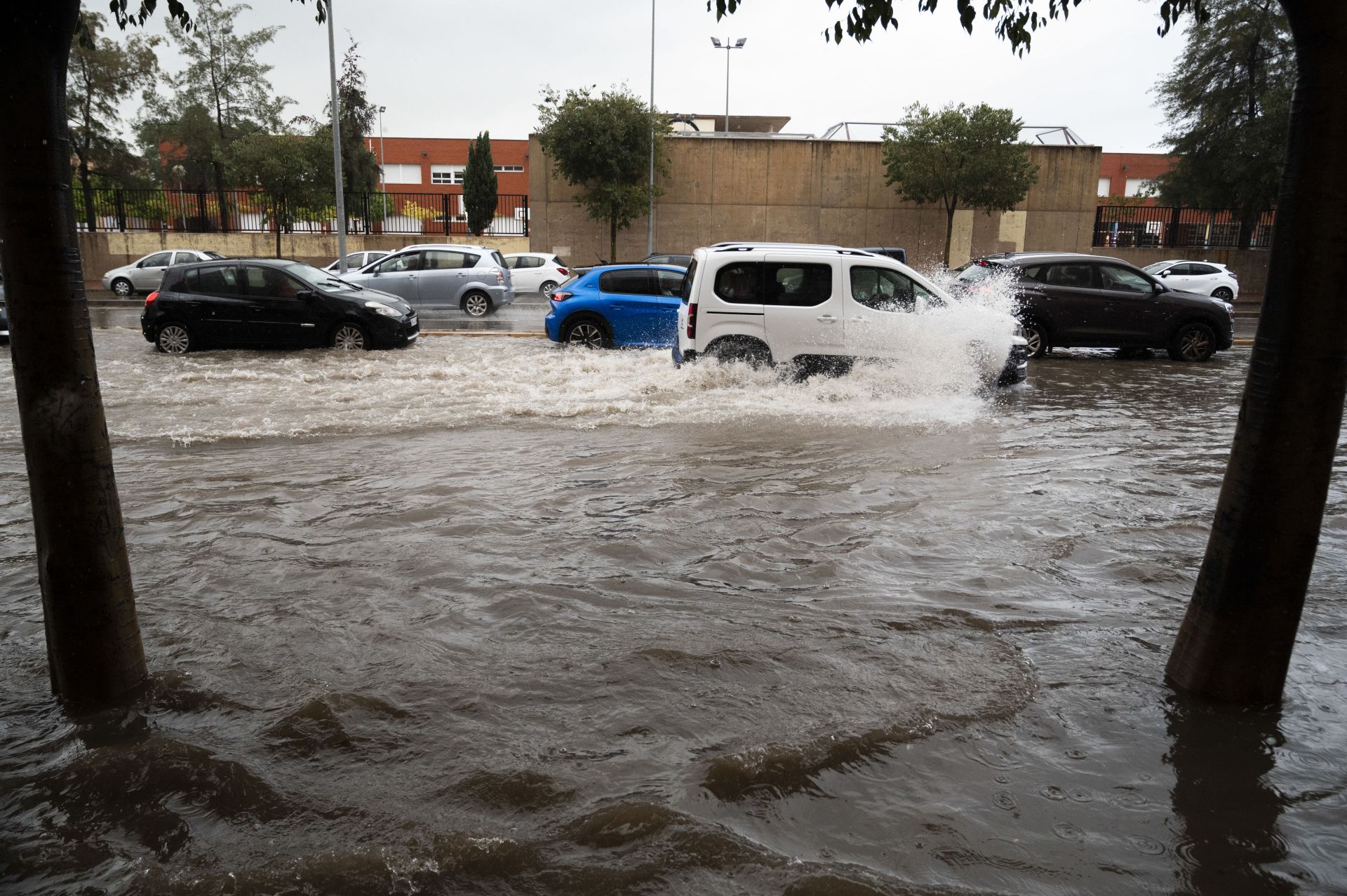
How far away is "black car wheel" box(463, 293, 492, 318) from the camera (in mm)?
21953

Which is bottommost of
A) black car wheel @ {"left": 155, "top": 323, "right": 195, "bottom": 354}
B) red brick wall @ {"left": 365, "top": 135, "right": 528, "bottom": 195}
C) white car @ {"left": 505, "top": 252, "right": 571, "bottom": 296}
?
black car wheel @ {"left": 155, "top": 323, "right": 195, "bottom": 354}

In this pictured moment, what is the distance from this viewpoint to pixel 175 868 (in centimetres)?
295

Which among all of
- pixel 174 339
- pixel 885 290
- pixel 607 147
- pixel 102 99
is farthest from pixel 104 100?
pixel 885 290

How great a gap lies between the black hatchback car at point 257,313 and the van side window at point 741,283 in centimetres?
650

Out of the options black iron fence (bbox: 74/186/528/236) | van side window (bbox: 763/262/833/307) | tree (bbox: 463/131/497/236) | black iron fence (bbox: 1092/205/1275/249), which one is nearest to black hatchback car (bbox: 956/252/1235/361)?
van side window (bbox: 763/262/833/307)

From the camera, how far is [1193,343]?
15656mm

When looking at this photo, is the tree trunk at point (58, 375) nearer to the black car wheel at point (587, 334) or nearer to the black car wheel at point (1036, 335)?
the black car wheel at point (587, 334)

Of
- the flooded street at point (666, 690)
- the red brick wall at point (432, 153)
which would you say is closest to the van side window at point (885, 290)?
the flooded street at point (666, 690)

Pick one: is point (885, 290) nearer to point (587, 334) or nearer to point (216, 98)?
point (587, 334)

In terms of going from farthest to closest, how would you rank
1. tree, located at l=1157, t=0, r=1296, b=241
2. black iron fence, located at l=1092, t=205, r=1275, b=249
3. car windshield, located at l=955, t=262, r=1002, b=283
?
black iron fence, located at l=1092, t=205, r=1275, b=249 → tree, located at l=1157, t=0, r=1296, b=241 → car windshield, located at l=955, t=262, r=1002, b=283

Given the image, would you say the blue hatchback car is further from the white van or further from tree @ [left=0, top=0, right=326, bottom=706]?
tree @ [left=0, top=0, right=326, bottom=706]

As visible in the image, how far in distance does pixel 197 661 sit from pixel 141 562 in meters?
1.61

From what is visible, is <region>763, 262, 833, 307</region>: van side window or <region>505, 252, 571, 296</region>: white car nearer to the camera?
<region>763, 262, 833, 307</region>: van side window

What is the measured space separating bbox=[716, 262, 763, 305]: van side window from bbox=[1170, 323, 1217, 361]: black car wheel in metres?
8.35
